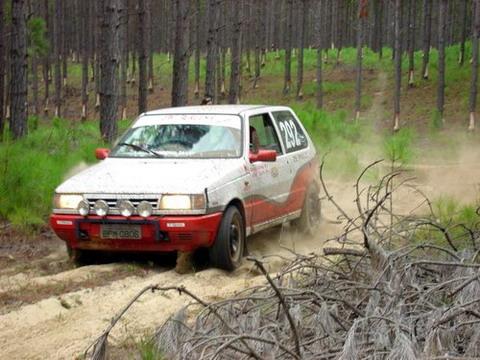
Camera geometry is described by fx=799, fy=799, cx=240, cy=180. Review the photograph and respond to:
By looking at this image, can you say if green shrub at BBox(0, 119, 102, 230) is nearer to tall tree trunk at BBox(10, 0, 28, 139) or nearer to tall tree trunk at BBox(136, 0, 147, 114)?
tall tree trunk at BBox(10, 0, 28, 139)

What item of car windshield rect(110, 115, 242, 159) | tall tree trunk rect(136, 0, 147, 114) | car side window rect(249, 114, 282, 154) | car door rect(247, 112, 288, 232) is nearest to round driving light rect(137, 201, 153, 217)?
car windshield rect(110, 115, 242, 159)

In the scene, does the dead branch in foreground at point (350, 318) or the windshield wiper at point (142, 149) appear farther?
the windshield wiper at point (142, 149)

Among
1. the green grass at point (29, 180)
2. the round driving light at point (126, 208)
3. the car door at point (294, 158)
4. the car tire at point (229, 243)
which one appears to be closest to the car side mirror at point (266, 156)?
the car tire at point (229, 243)

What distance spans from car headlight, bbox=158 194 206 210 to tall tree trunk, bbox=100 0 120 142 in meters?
7.29

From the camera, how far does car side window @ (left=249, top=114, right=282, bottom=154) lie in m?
8.76

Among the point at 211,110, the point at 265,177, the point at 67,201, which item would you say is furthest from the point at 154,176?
the point at 211,110

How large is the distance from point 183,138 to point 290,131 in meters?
1.74

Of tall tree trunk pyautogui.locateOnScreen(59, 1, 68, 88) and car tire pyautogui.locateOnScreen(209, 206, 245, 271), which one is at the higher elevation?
tall tree trunk pyautogui.locateOnScreen(59, 1, 68, 88)

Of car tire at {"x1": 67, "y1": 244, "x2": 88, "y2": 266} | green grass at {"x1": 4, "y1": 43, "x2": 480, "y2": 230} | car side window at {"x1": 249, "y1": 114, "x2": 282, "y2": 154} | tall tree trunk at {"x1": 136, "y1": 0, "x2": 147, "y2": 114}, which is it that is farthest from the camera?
tall tree trunk at {"x1": 136, "y1": 0, "x2": 147, "y2": 114}

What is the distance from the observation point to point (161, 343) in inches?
170

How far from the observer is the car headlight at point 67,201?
7520mm

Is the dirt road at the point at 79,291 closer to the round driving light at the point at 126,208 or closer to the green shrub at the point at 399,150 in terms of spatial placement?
the round driving light at the point at 126,208

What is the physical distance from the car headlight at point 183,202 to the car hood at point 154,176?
2.2 inches

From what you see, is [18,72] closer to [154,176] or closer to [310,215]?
[310,215]
